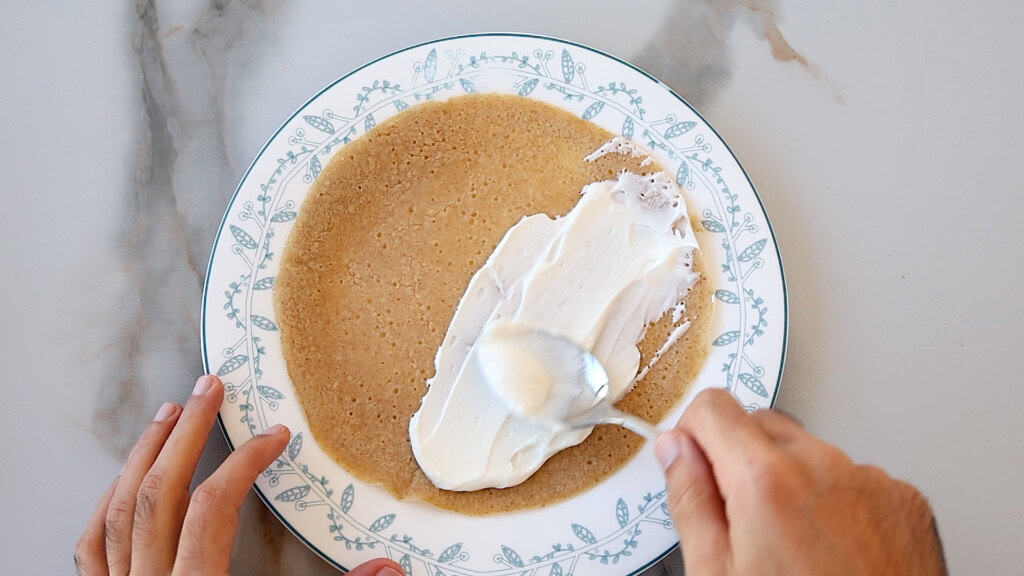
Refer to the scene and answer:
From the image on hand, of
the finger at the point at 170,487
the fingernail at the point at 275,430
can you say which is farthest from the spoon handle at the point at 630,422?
the finger at the point at 170,487

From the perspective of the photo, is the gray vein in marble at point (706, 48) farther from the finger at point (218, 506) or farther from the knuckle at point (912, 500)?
the finger at point (218, 506)

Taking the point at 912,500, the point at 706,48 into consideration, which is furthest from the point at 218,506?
the point at 706,48

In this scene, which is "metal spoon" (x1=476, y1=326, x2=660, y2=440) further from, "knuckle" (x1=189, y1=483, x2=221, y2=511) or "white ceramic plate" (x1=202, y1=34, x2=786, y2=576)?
"knuckle" (x1=189, y1=483, x2=221, y2=511)

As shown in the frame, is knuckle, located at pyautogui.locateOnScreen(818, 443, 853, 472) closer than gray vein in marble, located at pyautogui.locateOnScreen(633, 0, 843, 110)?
Yes

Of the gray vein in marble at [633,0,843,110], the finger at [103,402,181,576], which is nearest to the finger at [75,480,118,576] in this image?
the finger at [103,402,181,576]

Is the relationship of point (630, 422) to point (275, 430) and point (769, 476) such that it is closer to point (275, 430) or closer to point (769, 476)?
point (769, 476)

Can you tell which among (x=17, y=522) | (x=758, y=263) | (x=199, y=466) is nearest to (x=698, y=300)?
(x=758, y=263)
